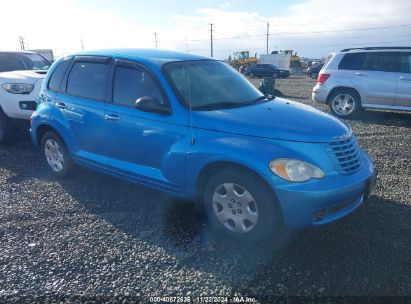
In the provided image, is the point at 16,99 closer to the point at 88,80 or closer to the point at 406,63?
the point at 88,80

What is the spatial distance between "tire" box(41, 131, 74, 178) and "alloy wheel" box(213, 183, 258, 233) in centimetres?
259

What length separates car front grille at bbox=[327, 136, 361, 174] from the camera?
320cm

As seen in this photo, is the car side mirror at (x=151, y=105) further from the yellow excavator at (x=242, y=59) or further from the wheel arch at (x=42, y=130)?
the yellow excavator at (x=242, y=59)

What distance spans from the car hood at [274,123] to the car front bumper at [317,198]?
40 cm

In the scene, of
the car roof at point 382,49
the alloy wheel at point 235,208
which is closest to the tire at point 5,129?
the alloy wheel at point 235,208

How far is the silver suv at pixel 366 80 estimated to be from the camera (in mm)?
8825

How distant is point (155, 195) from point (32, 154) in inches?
130

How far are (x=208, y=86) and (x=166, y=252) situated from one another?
1844 mm

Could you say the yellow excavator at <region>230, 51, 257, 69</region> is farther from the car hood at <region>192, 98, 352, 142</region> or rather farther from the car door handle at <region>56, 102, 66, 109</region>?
the car hood at <region>192, 98, 352, 142</region>

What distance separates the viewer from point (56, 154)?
5.20 m

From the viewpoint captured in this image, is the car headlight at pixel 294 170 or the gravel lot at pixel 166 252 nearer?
the gravel lot at pixel 166 252

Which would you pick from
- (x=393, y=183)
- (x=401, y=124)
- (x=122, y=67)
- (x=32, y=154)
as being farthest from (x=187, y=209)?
(x=401, y=124)

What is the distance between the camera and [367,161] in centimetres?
371

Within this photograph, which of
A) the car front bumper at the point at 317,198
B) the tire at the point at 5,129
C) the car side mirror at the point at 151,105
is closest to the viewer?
the car front bumper at the point at 317,198
